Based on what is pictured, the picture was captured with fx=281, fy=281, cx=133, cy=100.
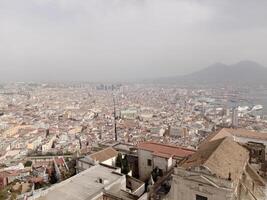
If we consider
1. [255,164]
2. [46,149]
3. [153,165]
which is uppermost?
[255,164]

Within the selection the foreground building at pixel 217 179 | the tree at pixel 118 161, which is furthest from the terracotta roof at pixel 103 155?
the foreground building at pixel 217 179

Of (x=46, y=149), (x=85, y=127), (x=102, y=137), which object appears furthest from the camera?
(x=85, y=127)

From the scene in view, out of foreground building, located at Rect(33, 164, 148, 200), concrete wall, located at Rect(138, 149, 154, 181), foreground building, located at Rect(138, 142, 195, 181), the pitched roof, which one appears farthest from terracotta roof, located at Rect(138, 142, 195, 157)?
the pitched roof

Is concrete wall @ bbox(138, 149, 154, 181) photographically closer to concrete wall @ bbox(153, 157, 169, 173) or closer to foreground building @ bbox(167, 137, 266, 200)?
concrete wall @ bbox(153, 157, 169, 173)

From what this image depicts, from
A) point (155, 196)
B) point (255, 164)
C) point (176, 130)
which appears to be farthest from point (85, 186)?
point (176, 130)

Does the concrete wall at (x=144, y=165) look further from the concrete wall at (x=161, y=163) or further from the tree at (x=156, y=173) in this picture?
the tree at (x=156, y=173)

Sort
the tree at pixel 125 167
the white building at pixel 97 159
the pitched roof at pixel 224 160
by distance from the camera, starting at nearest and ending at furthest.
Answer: the pitched roof at pixel 224 160
the tree at pixel 125 167
the white building at pixel 97 159

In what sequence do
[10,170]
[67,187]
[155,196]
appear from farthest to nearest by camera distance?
[10,170], [67,187], [155,196]

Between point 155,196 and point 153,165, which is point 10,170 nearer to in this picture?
point 153,165

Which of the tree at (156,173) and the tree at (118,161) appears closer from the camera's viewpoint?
the tree at (156,173)
